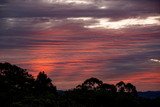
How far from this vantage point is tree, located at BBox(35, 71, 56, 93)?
107 metres

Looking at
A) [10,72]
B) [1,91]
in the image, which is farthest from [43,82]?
[1,91]

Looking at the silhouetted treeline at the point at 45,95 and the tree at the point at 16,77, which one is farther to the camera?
the tree at the point at 16,77

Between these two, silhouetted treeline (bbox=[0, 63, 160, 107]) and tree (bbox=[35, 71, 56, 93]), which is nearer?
silhouetted treeline (bbox=[0, 63, 160, 107])

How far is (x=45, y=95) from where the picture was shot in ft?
271

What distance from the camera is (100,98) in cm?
9625

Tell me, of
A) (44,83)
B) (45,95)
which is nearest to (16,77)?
(44,83)

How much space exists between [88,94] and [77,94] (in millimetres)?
2556

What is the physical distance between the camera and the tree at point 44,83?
107088 mm

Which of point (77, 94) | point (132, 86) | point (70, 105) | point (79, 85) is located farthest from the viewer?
point (132, 86)

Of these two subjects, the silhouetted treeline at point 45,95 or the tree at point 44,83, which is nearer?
the silhouetted treeline at point 45,95

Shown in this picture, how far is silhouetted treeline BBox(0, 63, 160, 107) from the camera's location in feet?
252

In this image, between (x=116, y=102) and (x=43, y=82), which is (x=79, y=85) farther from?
(x=116, y=102)

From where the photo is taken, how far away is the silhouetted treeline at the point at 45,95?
76662 mm

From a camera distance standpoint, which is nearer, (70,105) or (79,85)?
(70,105)
